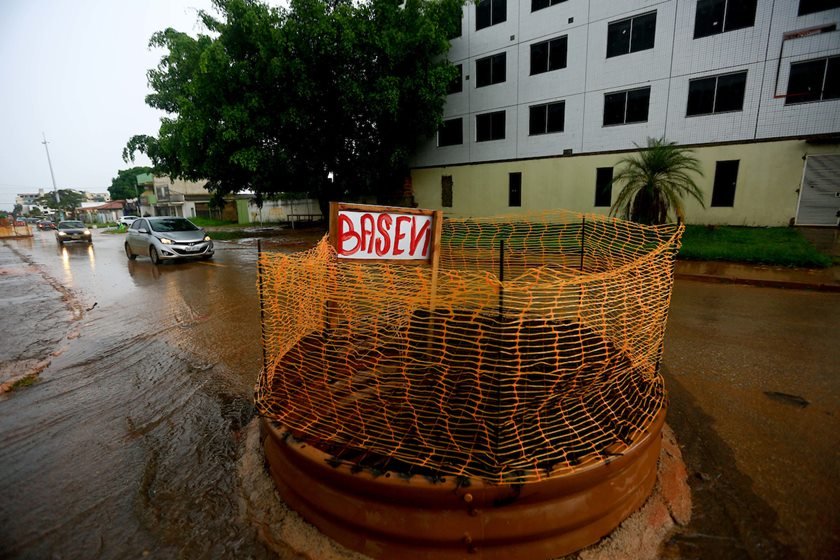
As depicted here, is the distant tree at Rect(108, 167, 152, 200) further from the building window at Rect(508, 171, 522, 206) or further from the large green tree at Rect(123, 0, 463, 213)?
the building window at Rect(508, 171, 522, 206)

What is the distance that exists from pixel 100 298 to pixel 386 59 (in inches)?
522

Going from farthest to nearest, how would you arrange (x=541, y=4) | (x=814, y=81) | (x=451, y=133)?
1. (x=451, y=133)
2. (x=541, y=4)
3. (x=814, y=81)

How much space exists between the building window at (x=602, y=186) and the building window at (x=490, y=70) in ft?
21.0

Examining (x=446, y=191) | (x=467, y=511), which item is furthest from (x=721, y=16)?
(x=467, y=511)

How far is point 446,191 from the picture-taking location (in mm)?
20797

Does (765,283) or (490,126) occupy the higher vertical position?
(490,126)

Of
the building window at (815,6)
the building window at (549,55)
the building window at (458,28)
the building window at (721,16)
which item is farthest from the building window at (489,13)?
the building window at (815,6)

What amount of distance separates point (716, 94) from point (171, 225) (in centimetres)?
1925

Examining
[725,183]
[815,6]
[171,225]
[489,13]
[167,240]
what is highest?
[489,13]

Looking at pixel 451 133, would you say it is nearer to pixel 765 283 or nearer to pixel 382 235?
pixel 765 283

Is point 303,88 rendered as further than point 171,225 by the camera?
Yes

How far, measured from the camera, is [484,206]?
19422 mm

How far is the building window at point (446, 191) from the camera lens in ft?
67.6

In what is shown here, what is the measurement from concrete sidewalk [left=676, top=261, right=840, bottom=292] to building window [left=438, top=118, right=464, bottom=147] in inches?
529
